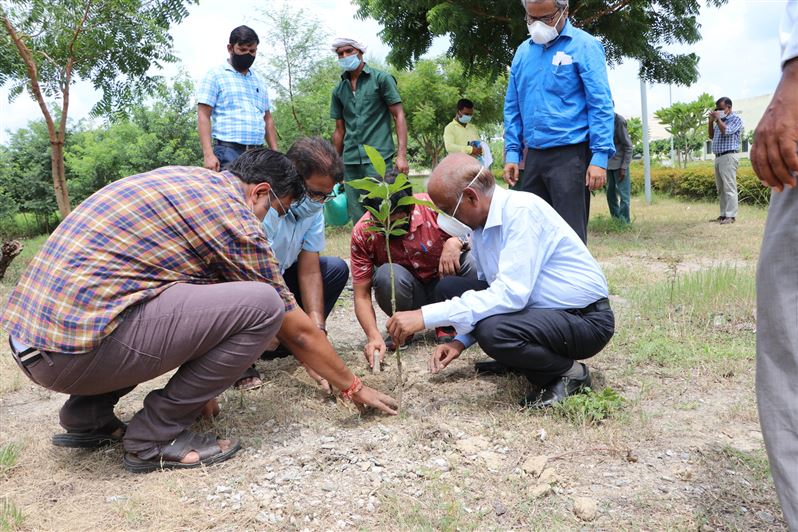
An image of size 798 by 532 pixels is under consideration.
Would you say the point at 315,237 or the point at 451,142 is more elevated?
the point at 451,142

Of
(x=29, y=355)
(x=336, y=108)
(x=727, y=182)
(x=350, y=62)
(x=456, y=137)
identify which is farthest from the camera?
(x=456, y=137)

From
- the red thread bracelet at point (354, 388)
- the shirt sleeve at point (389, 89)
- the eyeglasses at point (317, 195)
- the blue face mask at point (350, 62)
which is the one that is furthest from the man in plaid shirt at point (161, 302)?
the shirt sleeve at point (389, 89)

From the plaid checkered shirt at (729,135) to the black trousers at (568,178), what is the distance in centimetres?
627

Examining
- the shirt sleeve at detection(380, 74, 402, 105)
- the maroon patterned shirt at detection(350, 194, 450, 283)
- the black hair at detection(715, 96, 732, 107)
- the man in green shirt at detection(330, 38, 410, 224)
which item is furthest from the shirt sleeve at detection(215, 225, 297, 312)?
the black hair at detection(715, 96, 732, 107)

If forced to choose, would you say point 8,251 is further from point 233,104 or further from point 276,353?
point 276,353

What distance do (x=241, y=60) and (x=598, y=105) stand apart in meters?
2.63

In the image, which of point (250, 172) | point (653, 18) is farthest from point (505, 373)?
point (653, 18)

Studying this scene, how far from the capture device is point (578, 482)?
2062mm

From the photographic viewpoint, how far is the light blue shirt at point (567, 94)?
3.64 m

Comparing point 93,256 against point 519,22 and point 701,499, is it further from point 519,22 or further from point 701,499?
point 519,22

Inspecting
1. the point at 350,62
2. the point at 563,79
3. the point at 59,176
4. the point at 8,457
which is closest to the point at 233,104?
the point at 350,62

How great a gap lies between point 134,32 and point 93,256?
6.17m

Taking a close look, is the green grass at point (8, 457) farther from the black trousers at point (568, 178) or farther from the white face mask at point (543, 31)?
the white face mask at point (543, 31)

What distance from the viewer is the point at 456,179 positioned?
8.46 ft
